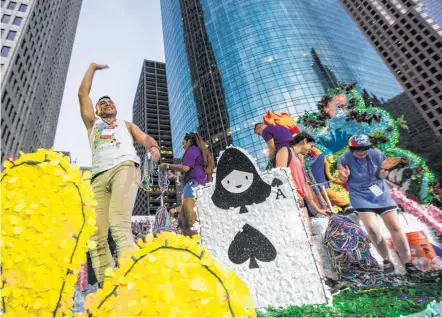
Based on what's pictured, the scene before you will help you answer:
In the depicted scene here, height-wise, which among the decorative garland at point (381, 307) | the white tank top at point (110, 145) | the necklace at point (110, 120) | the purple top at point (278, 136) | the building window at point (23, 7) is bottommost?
the decorative garland at point (381, 307)

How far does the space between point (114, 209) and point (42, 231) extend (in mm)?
972

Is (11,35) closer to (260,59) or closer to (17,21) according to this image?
(17,21)

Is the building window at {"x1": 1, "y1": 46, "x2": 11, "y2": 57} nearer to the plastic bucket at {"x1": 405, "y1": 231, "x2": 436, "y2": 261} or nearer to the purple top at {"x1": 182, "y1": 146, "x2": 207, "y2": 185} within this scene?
the purple top at {"x1": 182, "y1": 146, "x2": 207, "y2": 185}

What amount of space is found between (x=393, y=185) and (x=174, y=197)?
261ft

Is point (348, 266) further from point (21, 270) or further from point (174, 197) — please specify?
point (174, 197)

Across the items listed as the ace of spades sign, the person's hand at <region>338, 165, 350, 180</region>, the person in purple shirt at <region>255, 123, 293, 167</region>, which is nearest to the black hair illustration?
the ace of spades sign

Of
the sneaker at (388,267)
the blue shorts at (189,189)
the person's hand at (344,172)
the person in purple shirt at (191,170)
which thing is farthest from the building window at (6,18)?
the sneaker at (388,267)

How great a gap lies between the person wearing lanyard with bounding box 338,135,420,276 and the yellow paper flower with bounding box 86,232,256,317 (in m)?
3.23

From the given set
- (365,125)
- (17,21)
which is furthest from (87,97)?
(17,21)

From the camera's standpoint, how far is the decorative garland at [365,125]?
14.8ft

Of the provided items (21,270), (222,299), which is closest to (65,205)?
(21,270)

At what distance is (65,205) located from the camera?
0.99 m

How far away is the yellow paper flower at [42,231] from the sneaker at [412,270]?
137 inches

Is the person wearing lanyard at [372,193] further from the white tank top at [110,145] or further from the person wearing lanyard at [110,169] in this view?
the white tank top at [110,145]
